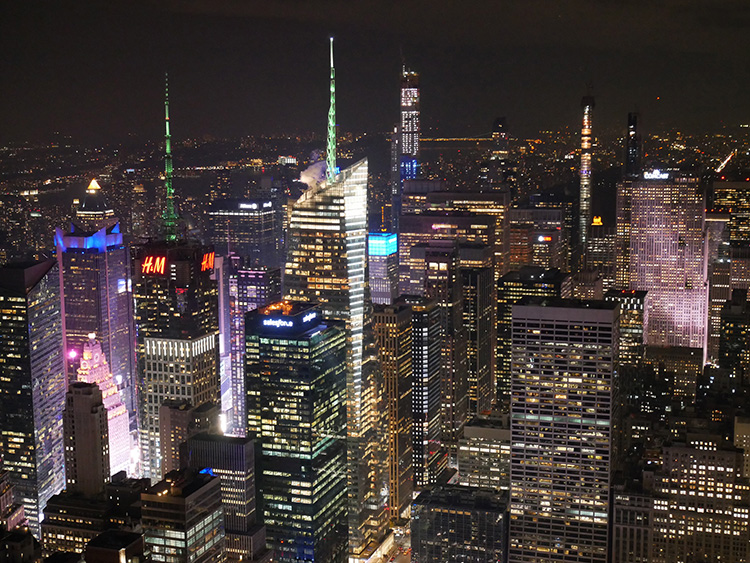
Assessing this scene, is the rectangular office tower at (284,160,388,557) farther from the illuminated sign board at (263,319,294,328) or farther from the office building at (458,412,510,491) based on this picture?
the office building at (458,412,510,491)

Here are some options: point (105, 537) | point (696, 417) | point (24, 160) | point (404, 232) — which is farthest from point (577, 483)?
point (404, 232)

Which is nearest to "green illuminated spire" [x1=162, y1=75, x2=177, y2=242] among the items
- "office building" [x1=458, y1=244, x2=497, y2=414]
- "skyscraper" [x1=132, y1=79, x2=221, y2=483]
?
"skyscraper" [x1=132, y1=79, x2=221, y2=483]

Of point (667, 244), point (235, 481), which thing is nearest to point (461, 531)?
point (235, 481)

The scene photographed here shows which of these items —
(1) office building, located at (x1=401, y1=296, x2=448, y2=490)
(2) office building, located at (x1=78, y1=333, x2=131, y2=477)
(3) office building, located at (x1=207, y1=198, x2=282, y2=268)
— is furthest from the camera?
(1) office building, located at (x1=401, y1=296, x2=448, y2=490)

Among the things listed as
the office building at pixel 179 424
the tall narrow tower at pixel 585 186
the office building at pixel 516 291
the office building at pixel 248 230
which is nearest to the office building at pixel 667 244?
the tall narrow tower at pixel 585 186

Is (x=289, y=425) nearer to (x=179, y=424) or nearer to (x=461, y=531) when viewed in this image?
(x=179, y=424)

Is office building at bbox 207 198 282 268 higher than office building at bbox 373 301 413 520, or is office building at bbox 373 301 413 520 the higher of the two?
office building at bbox 207 198 282 268

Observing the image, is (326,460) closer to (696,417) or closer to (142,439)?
(142,439)
